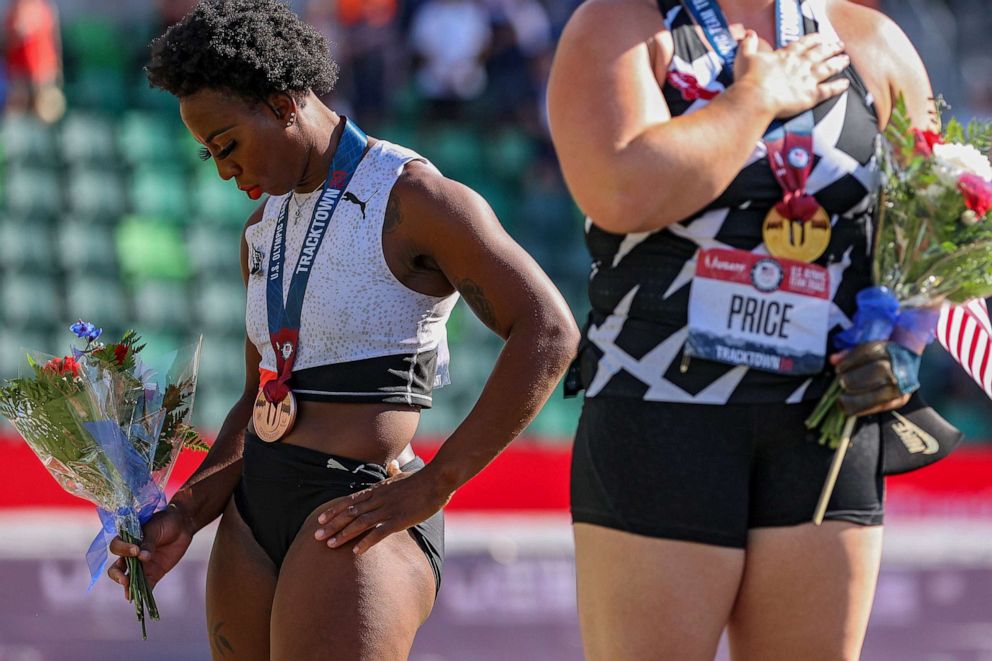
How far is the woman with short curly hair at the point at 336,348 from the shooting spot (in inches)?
99.2

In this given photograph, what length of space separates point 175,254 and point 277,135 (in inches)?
266

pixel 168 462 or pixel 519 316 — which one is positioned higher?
pixel 519 316

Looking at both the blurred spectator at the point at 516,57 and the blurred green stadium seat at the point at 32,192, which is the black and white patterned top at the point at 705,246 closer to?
the blurred green stadium seat at the point at 32,192

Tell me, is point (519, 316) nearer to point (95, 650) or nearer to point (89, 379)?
point (89, 379)

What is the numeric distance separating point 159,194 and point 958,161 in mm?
A: 7924

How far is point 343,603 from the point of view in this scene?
8.08 feet

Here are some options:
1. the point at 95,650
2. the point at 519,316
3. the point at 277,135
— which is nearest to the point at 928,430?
the point at 519,316

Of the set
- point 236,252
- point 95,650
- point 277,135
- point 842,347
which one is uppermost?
point 277,135

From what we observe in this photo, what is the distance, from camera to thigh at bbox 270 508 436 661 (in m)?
2.44

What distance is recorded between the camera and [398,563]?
256 cm

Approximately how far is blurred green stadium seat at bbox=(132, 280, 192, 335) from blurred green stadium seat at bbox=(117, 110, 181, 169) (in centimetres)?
107

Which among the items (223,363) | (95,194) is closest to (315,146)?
(223,363)

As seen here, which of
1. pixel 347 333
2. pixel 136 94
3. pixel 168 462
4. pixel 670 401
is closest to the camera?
pixel 670 401

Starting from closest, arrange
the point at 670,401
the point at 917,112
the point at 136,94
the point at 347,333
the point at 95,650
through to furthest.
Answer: the point at 670,401
the point at 917,112
the point at 347,333
the point at 95,650
the point at 136,94
